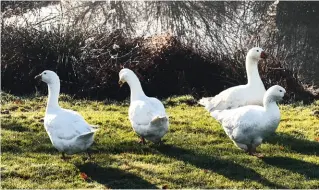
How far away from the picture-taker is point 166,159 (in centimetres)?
778

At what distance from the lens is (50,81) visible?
835cm

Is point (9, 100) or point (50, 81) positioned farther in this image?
point (9, 100)

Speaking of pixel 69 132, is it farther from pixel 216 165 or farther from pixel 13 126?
pixel 13 126

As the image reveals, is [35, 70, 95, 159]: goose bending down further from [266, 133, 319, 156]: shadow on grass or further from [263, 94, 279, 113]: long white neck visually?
[266, 133, 319, 156]: shadow on grass

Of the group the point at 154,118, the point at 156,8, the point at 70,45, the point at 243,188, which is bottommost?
the point at 243,188

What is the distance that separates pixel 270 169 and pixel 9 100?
6.13 meters

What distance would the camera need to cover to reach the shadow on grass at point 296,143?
27.1 ft

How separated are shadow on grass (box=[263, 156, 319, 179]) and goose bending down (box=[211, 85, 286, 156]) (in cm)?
31

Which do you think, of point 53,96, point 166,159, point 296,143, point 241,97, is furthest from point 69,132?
point 296,143

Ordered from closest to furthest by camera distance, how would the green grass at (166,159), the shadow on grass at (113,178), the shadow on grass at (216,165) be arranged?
the shadow on grass at (113,178) < the green grass at (166,159) < the shadow on grass at (216,165)

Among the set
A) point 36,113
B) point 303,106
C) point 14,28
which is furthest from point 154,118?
point 14,28

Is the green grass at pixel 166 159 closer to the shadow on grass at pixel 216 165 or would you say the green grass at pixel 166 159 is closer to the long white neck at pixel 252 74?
the shadow on grass at pixel 216 165

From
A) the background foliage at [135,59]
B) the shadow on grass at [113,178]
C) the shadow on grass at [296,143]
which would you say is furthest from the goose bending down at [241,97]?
the background foliage at [135,59]

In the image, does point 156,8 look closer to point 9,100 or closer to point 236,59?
point 236,59
